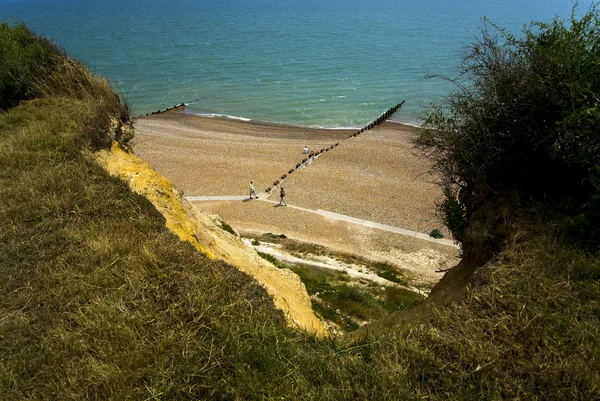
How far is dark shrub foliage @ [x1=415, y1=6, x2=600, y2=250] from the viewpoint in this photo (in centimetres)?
705

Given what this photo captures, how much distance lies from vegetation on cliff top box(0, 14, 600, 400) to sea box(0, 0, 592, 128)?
70.7ft

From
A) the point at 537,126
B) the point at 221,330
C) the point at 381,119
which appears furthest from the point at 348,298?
the point at 381,119

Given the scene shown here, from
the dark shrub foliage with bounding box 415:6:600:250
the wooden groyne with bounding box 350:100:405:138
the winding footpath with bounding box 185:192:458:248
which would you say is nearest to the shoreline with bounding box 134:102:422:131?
the wooden groyne with bounding box 350:100:405:138

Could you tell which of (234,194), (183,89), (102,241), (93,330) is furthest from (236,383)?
(183,89)

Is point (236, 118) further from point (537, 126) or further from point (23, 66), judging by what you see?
point (537, 126)

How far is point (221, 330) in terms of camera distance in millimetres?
5160

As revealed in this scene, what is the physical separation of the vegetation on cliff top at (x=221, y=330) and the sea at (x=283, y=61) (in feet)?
70.7

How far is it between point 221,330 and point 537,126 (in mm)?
7238

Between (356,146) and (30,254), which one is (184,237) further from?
(356,146)

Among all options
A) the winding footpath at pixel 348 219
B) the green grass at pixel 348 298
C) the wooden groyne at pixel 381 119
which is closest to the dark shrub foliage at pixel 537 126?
the green grass at pixel 348 298

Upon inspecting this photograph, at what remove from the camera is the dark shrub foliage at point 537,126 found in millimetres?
7047

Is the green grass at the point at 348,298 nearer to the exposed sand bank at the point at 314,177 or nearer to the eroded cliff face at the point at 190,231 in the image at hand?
the eroded cliff face at the point at 190,231

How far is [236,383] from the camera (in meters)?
4.54

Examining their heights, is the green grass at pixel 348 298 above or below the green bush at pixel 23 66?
below
